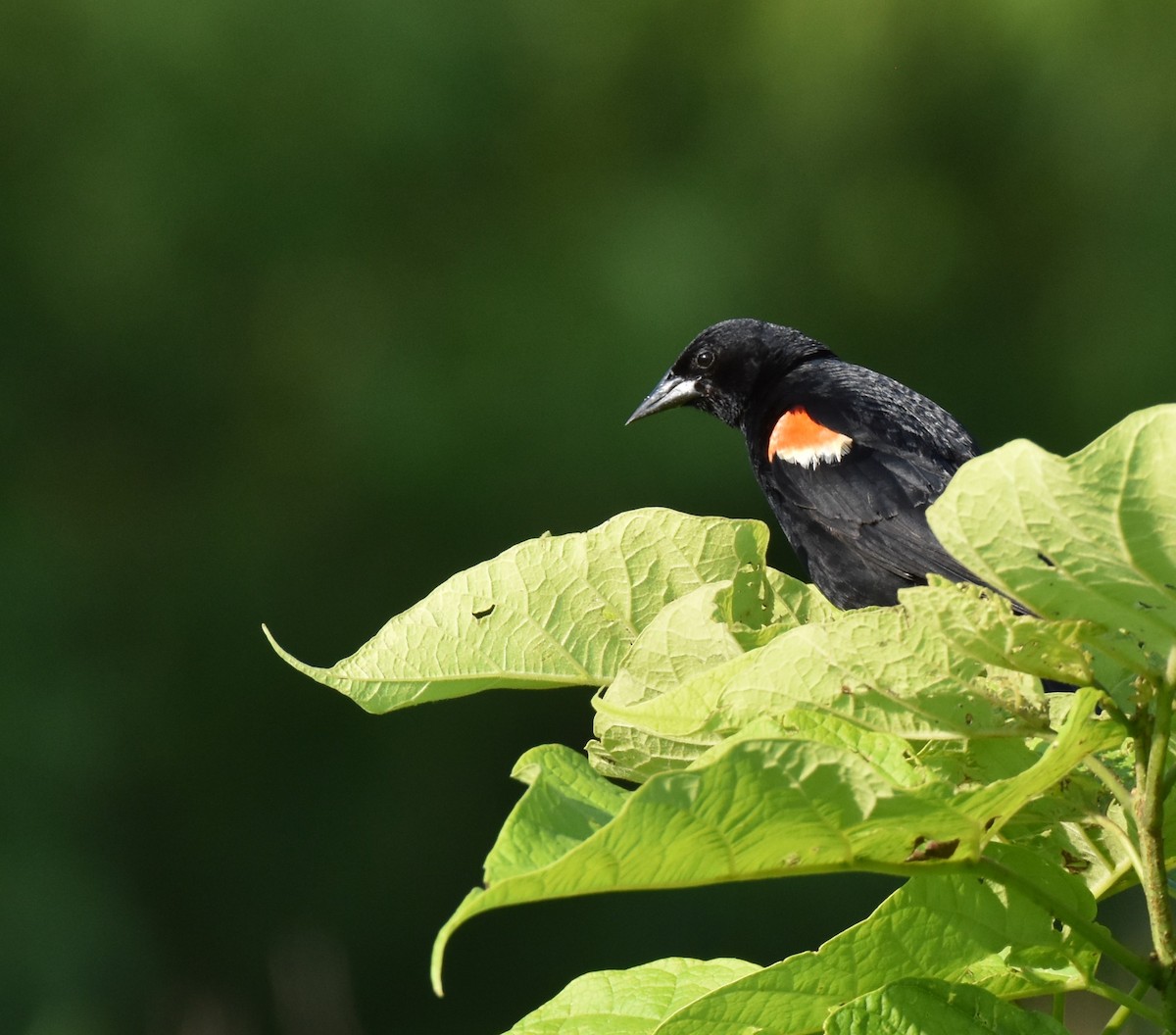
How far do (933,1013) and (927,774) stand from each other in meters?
0.11

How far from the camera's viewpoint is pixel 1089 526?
0.61 m

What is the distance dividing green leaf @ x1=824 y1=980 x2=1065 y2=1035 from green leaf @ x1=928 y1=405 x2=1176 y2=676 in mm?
183

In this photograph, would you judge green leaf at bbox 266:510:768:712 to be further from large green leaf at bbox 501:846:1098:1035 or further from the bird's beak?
the bird's beak

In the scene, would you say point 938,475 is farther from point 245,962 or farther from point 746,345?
point 245,962

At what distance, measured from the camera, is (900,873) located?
688 millimetres

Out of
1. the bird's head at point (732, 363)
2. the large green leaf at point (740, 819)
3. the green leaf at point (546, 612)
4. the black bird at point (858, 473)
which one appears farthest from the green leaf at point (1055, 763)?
the bird's head at point (732, 363)

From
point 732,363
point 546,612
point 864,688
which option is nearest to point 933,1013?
point 864,688

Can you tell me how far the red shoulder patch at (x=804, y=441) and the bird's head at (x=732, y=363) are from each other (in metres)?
0.28

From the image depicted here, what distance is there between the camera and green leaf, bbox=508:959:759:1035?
80 centimetres

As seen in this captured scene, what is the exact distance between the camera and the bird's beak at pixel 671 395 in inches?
122

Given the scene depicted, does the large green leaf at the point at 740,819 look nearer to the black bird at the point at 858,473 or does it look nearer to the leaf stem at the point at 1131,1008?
the leaf stem at the point at 1131,1008

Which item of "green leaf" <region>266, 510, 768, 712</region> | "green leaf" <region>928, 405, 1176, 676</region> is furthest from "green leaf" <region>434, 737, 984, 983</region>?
"green leaf" <region>266, 510, 768, 712</region>

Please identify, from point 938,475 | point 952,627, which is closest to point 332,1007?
point 938,475

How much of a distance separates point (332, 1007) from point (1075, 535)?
3.69 meters
